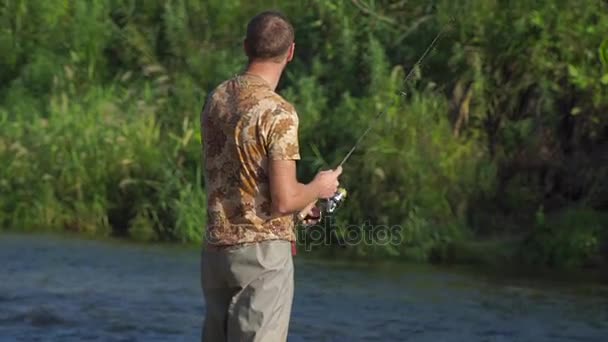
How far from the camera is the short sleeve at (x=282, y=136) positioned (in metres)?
4.55

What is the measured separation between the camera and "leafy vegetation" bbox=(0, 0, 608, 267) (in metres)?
12.0

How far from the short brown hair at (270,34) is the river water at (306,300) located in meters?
4.33

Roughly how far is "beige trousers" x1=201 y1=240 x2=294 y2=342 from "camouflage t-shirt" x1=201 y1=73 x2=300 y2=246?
5cm

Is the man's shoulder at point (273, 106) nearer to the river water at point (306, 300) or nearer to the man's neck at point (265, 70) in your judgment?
the man's neck at point (265, 70)

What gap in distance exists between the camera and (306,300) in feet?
33.1

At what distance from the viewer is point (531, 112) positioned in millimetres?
12789

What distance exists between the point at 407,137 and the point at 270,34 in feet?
25.4

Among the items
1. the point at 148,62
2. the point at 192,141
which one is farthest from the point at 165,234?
the point at 148,62

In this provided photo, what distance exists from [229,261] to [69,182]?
8307 millimetres

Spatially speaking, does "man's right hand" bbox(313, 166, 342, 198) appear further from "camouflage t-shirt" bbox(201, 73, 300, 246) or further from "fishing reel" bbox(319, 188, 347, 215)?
"fishing reel" bbox(319, 188, 347, 215)

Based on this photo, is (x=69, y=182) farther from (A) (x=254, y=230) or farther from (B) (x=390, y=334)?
(A) (x=254, y=230)

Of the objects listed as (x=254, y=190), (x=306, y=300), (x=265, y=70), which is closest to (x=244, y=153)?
(x=254, y=190)

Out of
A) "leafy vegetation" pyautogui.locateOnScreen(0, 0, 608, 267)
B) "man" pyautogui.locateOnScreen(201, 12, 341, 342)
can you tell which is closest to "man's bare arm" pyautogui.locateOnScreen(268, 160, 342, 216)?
"man" pyautogui.locateOnScreen(201, 12, 341, 342)

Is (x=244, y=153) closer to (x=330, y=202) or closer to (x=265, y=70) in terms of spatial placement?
(x=265, y=70)
